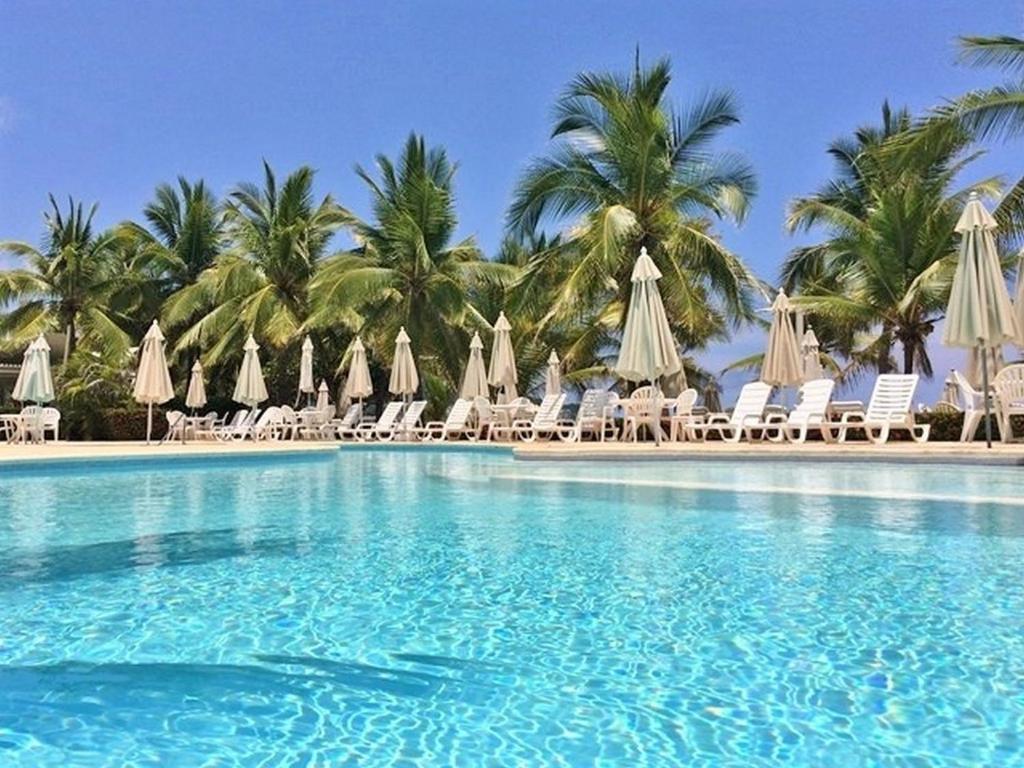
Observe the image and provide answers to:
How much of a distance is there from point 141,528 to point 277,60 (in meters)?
16.5

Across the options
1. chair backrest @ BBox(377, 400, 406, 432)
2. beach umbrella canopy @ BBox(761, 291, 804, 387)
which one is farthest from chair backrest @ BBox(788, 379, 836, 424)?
chair backrest @ BBox(377, 400, 406, 432)

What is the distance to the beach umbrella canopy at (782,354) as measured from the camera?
1496 cm

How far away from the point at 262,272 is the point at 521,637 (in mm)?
23305

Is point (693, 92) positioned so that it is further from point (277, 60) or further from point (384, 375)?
point (384, 375)

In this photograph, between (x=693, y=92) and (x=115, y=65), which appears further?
(x=115, y=65)

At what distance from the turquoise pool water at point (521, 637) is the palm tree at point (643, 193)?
11.0m

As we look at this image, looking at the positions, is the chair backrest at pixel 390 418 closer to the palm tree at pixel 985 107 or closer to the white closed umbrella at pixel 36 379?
the white closed umbrella at pixel 36 379

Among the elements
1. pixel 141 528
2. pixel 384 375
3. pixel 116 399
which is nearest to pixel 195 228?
pixel 116 399

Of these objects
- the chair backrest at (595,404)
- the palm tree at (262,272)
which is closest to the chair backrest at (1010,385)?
the chair backrest at (595,404)

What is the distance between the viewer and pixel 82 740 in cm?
250

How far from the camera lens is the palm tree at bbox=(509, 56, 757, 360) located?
17656mm

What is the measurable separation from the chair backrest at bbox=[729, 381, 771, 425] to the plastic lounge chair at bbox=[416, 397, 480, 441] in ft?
21.1

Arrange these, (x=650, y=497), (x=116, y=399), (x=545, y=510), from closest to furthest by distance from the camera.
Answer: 1. (x=545, y=510)
2. (x=650, y=497)
3. (x=116, y=399)

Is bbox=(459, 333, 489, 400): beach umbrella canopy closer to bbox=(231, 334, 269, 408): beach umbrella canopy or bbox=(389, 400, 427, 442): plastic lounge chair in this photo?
bbox=(389, 400, 427, 442): plastic lounge chair
